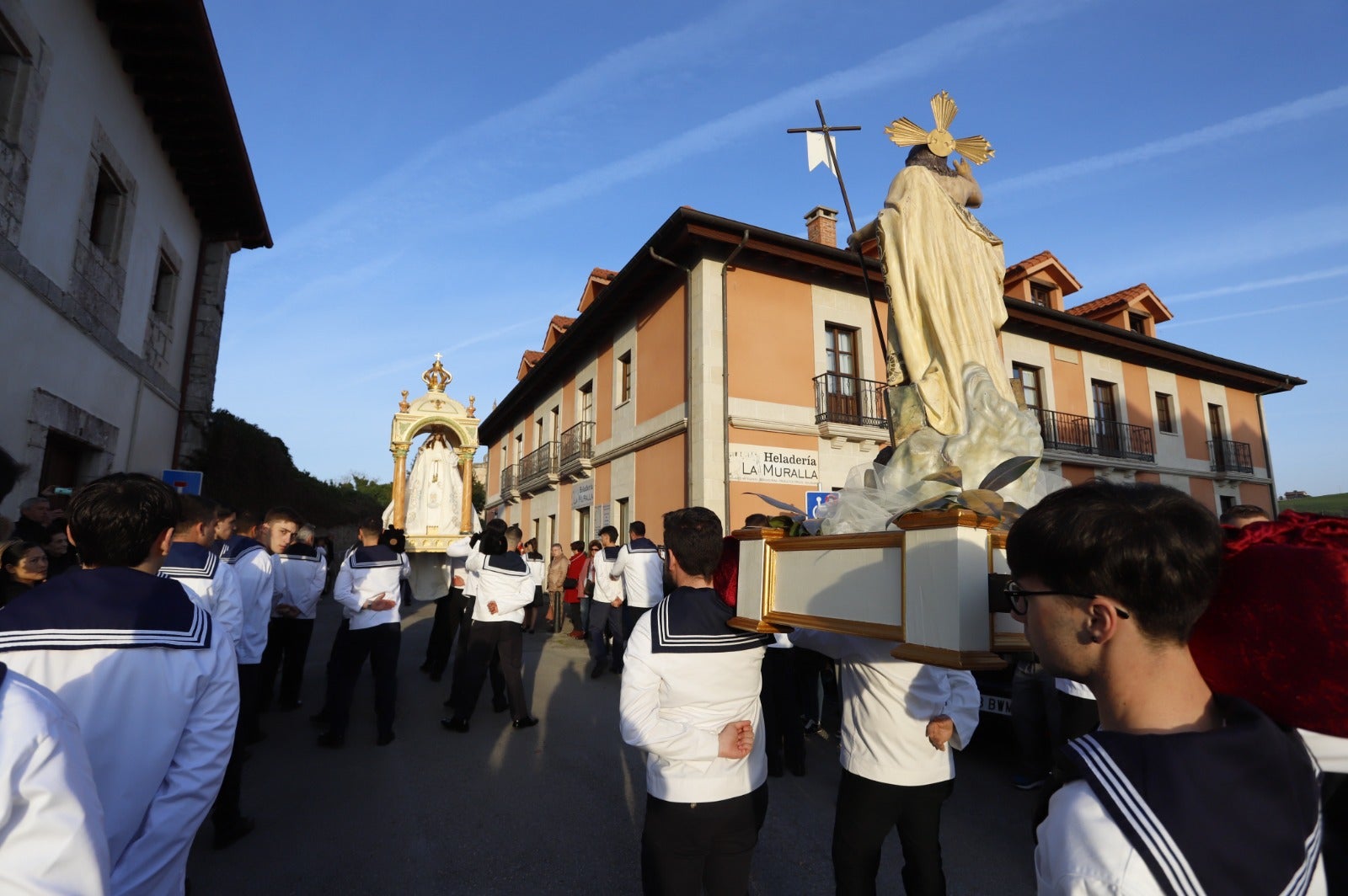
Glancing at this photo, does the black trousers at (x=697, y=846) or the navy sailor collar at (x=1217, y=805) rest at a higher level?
the navy sailor collar at (x=1217, y=805)

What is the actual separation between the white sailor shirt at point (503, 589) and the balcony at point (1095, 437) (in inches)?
555

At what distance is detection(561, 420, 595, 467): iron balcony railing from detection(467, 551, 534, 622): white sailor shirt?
11145 millimetres

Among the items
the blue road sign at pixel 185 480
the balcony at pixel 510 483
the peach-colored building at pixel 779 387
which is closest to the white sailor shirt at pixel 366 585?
the blue road sign at pixel 185 480

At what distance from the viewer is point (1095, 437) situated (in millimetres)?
18016

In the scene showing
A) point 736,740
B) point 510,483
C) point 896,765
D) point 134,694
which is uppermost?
point 510,483

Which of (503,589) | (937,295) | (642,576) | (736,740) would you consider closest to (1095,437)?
(642,576)

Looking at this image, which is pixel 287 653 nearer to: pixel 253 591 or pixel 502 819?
pixel 253 591

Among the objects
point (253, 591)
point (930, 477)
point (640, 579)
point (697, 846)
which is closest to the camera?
point (930, 477)

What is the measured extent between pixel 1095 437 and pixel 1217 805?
65.4 ft

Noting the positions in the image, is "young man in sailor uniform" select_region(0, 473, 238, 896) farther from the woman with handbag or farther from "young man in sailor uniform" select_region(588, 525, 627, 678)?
the woman with handbag

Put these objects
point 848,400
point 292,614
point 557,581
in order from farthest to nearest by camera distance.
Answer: point 848,400
point 557,581
point 292,614

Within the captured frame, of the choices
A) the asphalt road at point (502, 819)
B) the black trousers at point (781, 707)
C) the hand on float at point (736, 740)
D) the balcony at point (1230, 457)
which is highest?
the balcony at point (1230, 457)

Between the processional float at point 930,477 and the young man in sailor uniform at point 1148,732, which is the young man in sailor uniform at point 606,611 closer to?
the processional float at point 930,477

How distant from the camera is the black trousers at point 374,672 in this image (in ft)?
19.0
